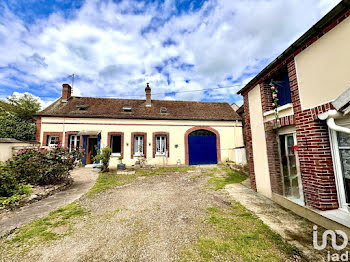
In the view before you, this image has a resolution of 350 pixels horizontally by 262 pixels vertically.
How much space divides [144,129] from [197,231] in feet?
32.5

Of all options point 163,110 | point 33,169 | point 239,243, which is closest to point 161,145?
point 163,110

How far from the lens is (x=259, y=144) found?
5016 millimetres

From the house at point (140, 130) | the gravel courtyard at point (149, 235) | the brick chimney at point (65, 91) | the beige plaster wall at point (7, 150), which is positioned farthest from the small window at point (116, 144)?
the gravel courtyard at point (149, 235)

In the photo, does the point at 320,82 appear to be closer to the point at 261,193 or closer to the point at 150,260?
the point at 261,193

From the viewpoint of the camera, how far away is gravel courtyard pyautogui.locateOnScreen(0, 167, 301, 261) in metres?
2.38

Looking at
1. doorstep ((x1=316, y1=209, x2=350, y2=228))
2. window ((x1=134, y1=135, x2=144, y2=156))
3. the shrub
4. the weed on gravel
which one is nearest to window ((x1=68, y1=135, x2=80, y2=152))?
window ((x1=134, y1=135, x2=144, y2=156))

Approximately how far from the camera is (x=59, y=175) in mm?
6336

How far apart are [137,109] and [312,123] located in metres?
12.1

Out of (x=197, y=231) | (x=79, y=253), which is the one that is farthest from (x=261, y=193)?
(x=79, y=253)

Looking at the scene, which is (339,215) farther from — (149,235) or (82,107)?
(82,107)

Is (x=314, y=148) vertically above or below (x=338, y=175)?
above

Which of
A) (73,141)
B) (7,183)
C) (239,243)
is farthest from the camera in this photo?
(73,141)

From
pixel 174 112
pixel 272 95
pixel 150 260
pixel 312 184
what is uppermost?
pixel 174 112

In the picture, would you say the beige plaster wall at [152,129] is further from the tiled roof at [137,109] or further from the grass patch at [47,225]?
the grass patch at [47,225]
